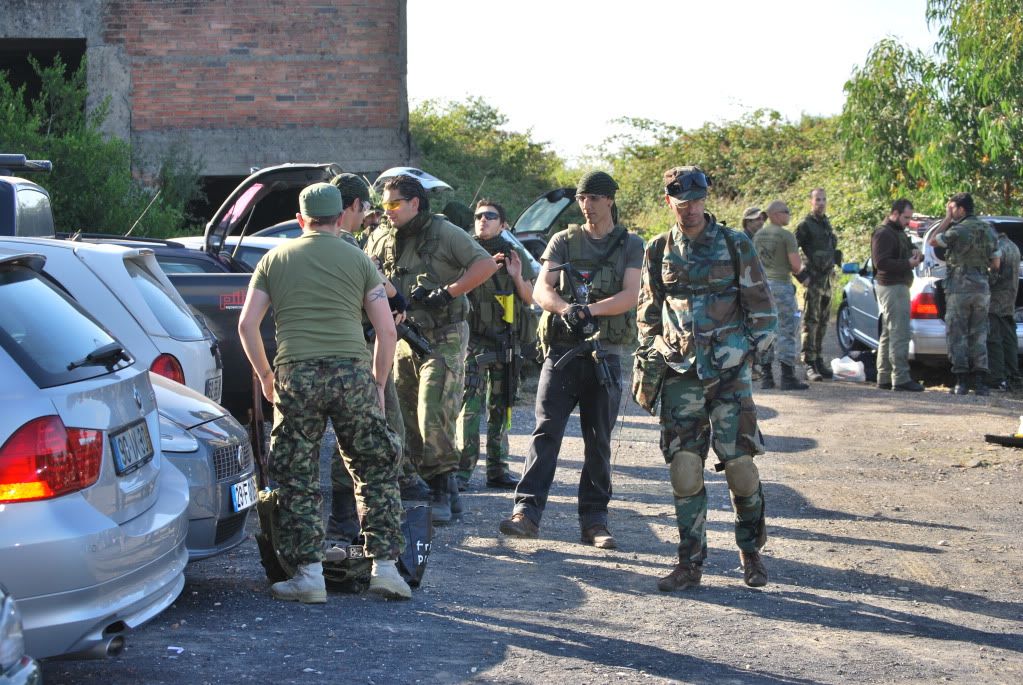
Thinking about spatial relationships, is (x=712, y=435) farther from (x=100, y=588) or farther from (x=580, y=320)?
(x=100, y=588)

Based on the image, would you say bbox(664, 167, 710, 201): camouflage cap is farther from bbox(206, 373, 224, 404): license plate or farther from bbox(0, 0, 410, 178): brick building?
bbox(0, 0, 410, 178): brick building

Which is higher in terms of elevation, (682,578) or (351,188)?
(351,188)

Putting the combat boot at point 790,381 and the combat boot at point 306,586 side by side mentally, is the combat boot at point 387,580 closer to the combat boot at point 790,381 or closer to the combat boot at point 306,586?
the combat boot at point 306,586

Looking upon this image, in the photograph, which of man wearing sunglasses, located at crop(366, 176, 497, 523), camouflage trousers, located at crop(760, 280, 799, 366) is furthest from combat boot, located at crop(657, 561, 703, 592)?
camouflage trousers, located at crop(760, 280, 799, 366)

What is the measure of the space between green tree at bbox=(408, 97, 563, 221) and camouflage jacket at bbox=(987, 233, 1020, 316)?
39.5 ft

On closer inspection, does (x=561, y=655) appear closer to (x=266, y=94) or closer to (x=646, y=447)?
(x=646, y=447)

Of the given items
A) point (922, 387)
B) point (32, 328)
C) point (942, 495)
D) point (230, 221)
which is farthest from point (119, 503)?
point (922, 387)

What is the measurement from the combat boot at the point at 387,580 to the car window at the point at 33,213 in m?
2.92

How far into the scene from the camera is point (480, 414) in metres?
9.21

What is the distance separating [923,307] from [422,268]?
8.30 metres

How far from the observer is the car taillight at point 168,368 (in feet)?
22.9

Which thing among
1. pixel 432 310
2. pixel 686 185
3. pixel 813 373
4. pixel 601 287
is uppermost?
pixel 686 185

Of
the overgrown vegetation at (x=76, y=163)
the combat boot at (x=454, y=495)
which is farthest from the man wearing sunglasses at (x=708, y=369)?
the overgrown vegetation at (x=76, y=163)

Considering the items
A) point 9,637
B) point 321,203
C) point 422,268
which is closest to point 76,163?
point 422,268
